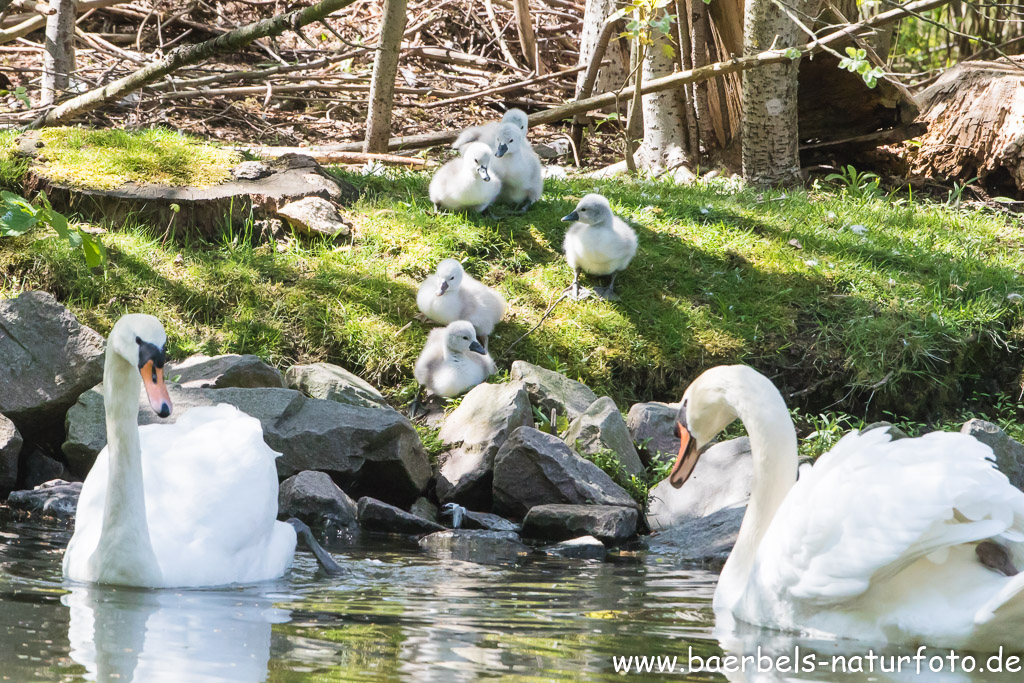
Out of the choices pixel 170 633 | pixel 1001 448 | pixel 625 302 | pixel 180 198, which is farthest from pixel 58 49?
pixel 1001 448

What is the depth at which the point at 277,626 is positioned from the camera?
307 centimetres

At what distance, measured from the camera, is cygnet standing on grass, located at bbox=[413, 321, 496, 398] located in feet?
18.0

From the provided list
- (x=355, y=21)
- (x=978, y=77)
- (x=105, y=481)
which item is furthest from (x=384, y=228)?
(x=355, y=21)

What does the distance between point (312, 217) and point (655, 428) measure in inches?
98.2

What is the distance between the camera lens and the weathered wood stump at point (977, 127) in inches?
324

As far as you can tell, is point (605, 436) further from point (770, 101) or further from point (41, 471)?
point (770, 101)

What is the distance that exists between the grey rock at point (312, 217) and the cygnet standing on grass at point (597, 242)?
138 cm

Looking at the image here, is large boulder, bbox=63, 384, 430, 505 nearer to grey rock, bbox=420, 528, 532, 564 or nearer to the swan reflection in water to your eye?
grey rock, bbox=420, 528, 532, 564

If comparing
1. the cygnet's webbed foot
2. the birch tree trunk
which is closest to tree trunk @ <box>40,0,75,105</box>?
the birch tree trunk

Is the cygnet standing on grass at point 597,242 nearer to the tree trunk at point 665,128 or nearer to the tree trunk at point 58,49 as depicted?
the tree trunk at point 665,128

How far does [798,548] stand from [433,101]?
8.59 m

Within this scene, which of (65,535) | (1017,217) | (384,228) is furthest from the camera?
(1017,217)

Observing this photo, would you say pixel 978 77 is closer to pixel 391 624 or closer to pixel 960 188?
pixel 960 188

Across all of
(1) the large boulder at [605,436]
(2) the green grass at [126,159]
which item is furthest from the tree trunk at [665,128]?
(1) the large boulder at [605,436]
